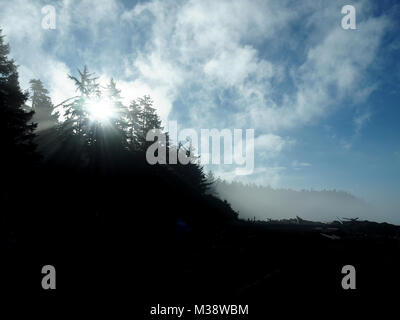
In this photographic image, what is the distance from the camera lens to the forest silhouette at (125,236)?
8.66 meters

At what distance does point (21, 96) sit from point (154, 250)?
50.2 ft

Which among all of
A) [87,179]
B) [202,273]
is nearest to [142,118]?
[87,179]

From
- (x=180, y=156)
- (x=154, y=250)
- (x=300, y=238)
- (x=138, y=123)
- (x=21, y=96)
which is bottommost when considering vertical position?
(x=154, y=250)

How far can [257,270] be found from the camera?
947 centimetres

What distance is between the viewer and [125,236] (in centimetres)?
1700

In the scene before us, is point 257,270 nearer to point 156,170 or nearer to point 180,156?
point 156,170

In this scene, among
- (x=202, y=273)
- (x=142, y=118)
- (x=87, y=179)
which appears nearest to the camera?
(x=202, y=273)

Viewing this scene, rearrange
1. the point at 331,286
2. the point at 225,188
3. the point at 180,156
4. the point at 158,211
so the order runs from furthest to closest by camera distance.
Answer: the point at 225,188
the point at 180,156
the point at 158,211
the point at 331,286

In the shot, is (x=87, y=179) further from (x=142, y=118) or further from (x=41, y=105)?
(x=41, y=105)

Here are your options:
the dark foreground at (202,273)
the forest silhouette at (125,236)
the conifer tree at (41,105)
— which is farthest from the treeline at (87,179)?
the conifer tree at (41,105)

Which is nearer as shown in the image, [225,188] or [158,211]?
[158,211]

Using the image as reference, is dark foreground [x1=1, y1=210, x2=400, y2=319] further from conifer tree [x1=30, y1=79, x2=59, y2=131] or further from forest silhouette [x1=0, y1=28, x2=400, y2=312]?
conifer tree [x1=30, y1=79, x2=59, y2=131]

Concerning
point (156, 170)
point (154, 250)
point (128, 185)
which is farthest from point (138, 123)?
point (154, 250)

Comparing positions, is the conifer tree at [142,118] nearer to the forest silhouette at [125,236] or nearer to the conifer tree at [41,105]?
the forest silhouette at [125,236]
